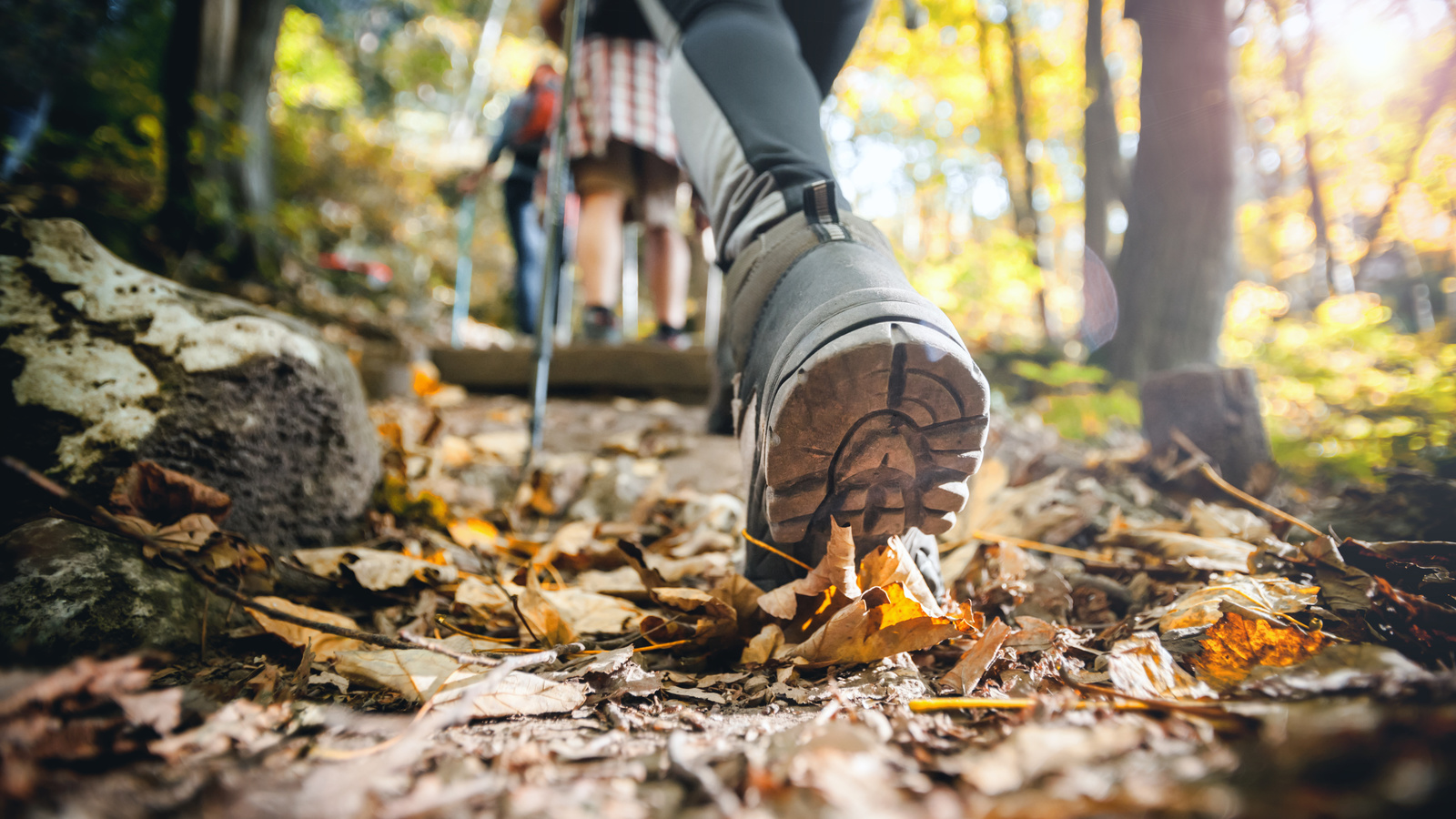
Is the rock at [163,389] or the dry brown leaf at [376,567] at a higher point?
the rock at [163,389]

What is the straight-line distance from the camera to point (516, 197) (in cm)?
458

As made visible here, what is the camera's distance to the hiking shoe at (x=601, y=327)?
2779mm

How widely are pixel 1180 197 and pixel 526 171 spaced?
4300 mm

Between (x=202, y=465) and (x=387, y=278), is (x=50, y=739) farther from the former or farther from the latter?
(x=387, y=278)

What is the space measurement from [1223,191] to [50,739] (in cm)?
540

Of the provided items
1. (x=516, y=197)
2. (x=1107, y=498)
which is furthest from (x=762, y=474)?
(x=516, y=197)

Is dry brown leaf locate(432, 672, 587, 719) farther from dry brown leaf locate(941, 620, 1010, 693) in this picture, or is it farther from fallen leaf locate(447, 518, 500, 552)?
fallen leaf locate(447, 518, 500, 552)

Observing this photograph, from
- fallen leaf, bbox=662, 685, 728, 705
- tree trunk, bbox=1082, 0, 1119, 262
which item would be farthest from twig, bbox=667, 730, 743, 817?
tree trunk, bbox=1082, 0, 1119, 262

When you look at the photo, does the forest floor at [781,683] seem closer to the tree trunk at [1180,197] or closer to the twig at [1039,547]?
the twig at [1039,547]

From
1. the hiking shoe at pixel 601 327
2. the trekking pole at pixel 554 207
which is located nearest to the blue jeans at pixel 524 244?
the hiking shoe at pixel 601 327

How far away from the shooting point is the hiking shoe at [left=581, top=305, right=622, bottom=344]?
2779mm

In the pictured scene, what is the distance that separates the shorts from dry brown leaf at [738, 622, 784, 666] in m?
1.89

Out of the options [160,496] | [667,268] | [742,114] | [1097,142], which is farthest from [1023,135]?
[160,496]

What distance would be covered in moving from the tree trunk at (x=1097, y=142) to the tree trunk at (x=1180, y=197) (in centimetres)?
340
